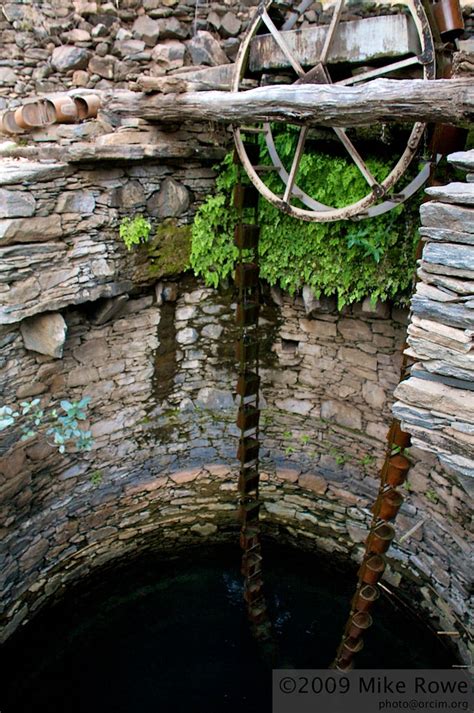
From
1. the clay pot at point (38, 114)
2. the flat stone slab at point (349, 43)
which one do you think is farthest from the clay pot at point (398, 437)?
the clay pot at point (38, 114)

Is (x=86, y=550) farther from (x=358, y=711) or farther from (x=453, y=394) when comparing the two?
(x=453, y=394)

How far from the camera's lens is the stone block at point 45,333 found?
4734 mm

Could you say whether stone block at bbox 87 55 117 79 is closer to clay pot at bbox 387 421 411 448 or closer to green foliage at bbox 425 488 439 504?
clay pot at bbox 387 421 411 448

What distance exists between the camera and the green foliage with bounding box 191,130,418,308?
4.43 metres

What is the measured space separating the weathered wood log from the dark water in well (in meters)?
4.85

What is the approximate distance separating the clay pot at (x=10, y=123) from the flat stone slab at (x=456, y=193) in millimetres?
4128

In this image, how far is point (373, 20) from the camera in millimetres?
3611

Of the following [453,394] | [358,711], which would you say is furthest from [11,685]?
[453,394]

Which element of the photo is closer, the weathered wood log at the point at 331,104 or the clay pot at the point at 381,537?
the weathered wood log at the point at 331,104

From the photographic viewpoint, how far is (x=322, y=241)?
485cm

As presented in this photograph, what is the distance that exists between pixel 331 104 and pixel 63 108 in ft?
8.54

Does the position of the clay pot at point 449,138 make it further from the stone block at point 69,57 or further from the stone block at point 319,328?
the stone block at point 69,57

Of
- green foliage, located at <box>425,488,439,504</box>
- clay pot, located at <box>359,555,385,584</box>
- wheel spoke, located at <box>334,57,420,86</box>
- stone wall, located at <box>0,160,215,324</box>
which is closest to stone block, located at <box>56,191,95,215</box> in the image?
stone wall, located at <box>0,160,215,324</box>

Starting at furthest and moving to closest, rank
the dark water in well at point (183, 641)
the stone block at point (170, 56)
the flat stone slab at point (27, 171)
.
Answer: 1. the stone block at point (170, 56)
2. the dark water in well at point (183, 641)
3. the flat stone slab at point (27, 171)
